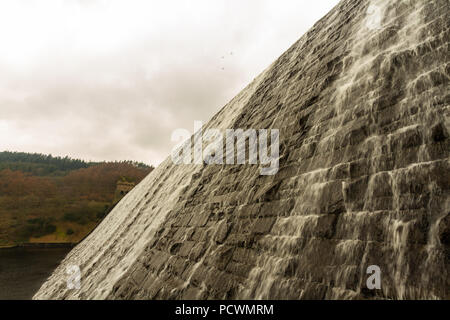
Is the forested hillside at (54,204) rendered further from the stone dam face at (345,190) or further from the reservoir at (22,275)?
the stone dam face at (345,190)

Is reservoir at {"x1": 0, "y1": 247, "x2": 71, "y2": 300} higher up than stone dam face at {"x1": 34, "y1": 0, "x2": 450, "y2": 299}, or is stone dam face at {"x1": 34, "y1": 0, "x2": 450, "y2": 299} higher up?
stone dam face at {"x1": 34, "y1": 0, "x2": 450, "y2": 299}

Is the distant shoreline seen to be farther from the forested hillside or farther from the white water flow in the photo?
the white water flow

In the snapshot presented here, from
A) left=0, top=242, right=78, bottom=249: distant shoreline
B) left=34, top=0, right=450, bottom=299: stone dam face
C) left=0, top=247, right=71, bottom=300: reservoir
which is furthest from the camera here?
left=0, top=242, right=78, bottom=249: distant shoreline

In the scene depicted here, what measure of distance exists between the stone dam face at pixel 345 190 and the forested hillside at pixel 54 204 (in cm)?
4792

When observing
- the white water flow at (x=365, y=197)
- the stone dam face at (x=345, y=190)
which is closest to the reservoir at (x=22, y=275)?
the stone dam face at (x=345, y=190)

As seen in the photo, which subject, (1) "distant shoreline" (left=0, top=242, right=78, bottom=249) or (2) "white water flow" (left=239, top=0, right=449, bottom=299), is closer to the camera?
(2) "white water flow" (left=239, top=0, right=449, bottom=299)

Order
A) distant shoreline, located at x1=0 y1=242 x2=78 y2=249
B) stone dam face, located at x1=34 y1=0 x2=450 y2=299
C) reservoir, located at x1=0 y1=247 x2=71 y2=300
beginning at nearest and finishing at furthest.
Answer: stone dam face, located at x1=34 y1=0 x2=450 y2=299 < reservoir, located at x1=0 y1=247 x2=71 y2=300 < distant shoreline, located at x1=0 y1=242 x2=78 y2=249

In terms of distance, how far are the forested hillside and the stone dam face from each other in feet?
157

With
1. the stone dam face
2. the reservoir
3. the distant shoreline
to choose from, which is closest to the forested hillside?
the distant shoreline

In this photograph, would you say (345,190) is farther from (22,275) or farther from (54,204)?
(54,204)

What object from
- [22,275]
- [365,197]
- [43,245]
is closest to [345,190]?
[365,197]

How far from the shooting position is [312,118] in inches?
178

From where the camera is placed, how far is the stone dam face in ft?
7.66

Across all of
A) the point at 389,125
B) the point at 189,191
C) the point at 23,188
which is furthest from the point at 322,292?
the point at 23,188
